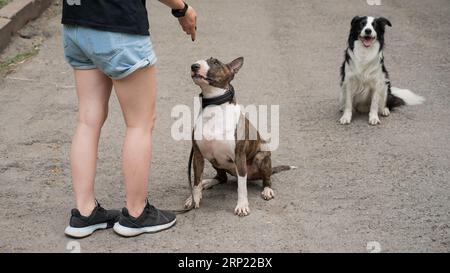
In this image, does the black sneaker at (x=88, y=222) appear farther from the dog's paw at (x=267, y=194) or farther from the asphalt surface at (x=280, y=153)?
the dog's paw at (x=267, y=194)

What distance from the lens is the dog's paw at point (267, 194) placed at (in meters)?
4.67

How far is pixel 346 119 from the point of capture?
631 cm

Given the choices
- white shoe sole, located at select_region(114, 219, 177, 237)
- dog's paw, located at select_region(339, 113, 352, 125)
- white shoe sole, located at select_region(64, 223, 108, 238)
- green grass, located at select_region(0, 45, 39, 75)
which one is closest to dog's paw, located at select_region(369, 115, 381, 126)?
dog's paw, located at select_region(339, 113, 352, 125)

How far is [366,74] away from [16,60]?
3.98 metres

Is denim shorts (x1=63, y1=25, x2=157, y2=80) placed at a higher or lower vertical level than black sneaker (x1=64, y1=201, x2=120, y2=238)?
higher

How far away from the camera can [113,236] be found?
407 cm

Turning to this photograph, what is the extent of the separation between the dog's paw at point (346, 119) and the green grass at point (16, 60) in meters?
3.69

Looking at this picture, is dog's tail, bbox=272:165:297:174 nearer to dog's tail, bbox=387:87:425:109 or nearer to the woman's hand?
the woman's hand

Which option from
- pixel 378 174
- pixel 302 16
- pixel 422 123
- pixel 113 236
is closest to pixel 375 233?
pixel 378 174

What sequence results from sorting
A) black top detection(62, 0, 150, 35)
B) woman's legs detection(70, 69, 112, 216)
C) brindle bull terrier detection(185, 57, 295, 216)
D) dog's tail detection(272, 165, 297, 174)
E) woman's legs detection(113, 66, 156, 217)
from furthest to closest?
1. dog's tail detection(272, 165, 297, 174)
2. brindle bull terrier detection(185, 57, 295, 216)
3. woman's legs detection(70, 69, 112, 216)
4. woman's legs detection(113, 66, 156, 217)
5. black top detection(62, 0, 150, 35)

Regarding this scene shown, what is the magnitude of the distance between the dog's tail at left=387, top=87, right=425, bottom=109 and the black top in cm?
359

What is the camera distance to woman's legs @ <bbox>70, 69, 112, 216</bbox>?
155 inches
